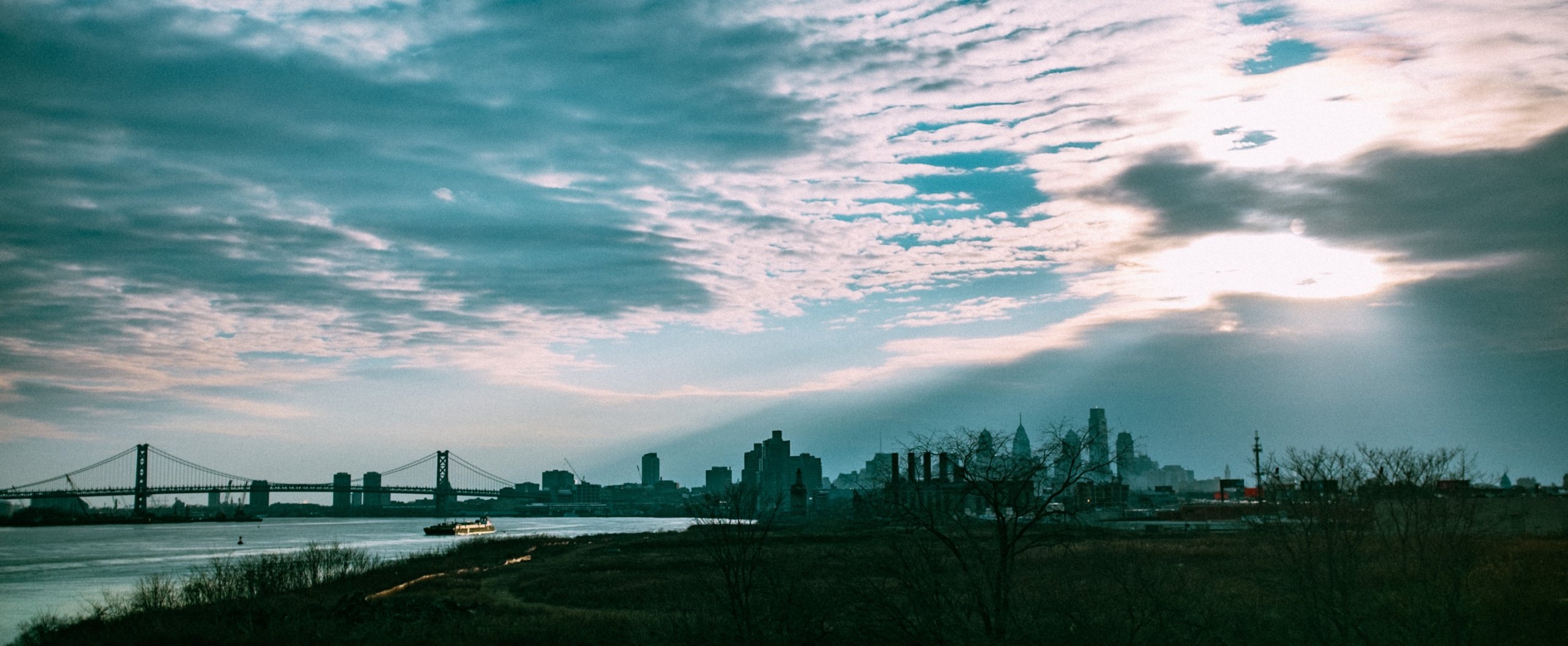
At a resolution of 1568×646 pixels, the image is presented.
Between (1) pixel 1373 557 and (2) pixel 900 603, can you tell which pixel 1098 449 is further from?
(1) pixel 1373 557

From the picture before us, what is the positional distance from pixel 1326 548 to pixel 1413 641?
6.53 m

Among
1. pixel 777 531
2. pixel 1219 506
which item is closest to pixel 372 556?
pixel 777 531

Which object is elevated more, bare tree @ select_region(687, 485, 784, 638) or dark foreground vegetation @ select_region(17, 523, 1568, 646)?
bare tree @ select_region(687, 485, 784, 638)

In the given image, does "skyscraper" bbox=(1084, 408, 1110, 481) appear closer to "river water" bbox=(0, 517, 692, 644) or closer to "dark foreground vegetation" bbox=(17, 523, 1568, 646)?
"dark foreground vegetation" bbox=(17, 523, 1568, 646)

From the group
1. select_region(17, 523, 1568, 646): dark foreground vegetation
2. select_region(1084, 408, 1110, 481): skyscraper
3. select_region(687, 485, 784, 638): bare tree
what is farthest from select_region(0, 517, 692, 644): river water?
select_region(1084, 408, 1110, 481): skyscraper

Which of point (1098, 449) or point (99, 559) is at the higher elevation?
point (1098, 449)

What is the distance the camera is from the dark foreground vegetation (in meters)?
26.5

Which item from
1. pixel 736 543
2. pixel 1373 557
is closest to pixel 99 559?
pixel 736 543

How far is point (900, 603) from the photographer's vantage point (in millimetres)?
32219

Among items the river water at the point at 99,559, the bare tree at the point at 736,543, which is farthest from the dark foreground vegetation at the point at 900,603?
the river water at the point at 99,559

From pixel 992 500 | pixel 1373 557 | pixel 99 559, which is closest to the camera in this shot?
pixel 992 500

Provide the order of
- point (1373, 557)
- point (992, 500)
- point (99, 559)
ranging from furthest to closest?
1. point (99, 559)
2. point (1373, 557)
3. point (992, 500)

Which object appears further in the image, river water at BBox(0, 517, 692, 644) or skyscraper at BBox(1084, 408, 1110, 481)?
river water at BBox(0, 517, 692, 644)

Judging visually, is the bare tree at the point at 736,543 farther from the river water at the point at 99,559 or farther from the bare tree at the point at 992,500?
the river water at the point at 99,559
